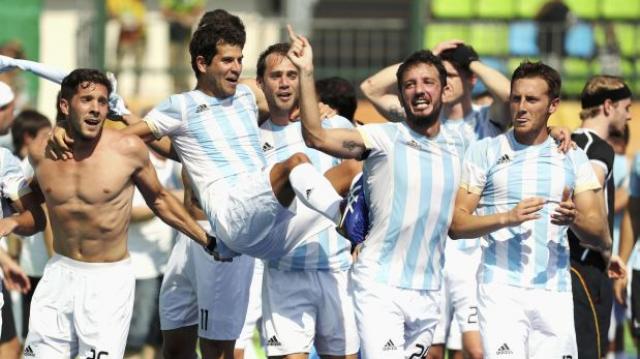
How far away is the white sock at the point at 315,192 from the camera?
8.16 m

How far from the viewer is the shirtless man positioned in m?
8.73

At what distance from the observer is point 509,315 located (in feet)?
29.0

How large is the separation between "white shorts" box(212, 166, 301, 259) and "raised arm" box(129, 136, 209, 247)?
13 cm

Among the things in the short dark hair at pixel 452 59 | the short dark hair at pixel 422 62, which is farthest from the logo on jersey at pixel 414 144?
the short dark hair at pixel 452 59

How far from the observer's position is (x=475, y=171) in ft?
29.7

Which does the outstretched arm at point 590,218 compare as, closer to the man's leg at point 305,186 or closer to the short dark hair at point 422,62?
the short dark hair at point 422,62

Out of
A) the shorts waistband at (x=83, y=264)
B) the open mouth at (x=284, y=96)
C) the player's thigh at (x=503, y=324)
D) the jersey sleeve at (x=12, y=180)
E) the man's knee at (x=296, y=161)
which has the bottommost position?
the player's thigh at (x=503, y=324)

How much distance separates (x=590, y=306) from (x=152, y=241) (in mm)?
4104

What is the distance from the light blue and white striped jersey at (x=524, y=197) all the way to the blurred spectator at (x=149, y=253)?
3829 mm

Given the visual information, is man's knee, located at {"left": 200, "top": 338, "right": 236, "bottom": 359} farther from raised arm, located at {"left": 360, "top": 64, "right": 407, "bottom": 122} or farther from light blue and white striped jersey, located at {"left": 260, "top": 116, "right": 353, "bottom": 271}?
raised arm, located at {"left": 360, "top": 64, "right": 407, "bottom": 122}

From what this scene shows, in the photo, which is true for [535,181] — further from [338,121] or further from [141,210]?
[141,210]

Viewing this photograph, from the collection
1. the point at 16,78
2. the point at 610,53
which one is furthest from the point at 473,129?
the point at 610,53

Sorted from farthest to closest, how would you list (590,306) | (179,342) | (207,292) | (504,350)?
(179,342), (207,292), (590,306), (504,350)

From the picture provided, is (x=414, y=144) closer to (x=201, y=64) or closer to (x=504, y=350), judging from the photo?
(x=504, y=350)
